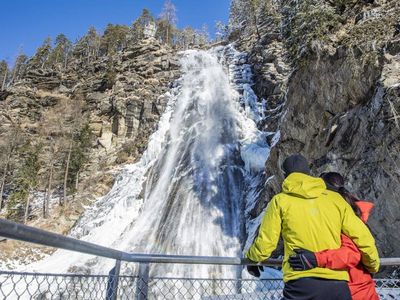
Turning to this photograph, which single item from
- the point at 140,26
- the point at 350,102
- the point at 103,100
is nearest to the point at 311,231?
the point at 350,102

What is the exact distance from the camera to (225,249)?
17.7 metres

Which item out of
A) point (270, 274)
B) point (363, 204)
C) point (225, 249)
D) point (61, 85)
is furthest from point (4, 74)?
point (363, 204)

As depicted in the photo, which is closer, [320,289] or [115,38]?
[320,289]

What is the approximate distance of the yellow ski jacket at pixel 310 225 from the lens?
2.81 m

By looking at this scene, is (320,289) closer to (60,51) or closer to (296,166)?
(296,166)

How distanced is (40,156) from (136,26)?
96.9 feet

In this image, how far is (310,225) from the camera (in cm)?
283

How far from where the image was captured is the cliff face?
937 centimetres

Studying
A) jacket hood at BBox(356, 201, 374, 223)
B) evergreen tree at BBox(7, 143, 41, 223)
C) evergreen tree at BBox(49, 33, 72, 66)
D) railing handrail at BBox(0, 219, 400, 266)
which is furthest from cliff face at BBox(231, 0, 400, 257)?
evergreen tree at BBox(49, 33, 72, 66)

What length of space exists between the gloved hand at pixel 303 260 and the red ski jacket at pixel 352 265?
0.04 m

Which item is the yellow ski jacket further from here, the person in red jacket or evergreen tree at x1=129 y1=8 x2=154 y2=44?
evergreen tree at x1=129 y1=8 x2=154 y2=44

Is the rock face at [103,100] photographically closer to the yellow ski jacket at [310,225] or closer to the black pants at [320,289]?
the yellow ski jacket at [310,225]

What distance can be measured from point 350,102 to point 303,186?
10060 millimetres

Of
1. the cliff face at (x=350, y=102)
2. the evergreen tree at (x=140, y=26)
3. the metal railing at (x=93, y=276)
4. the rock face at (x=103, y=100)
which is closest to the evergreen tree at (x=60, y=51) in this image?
the rock face at (x=103, y=100)
